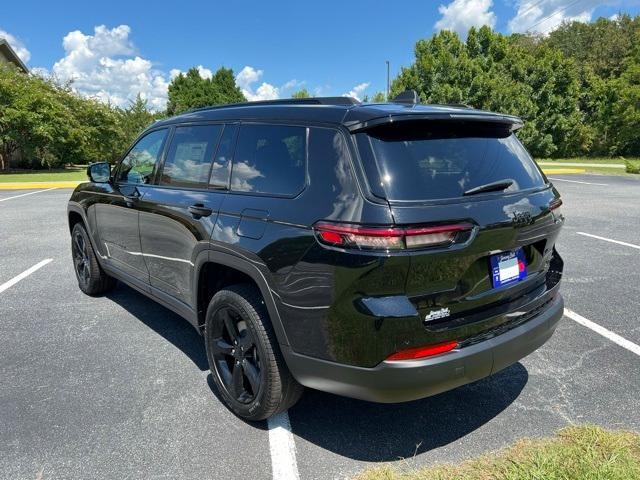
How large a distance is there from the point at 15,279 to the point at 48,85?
2725cm

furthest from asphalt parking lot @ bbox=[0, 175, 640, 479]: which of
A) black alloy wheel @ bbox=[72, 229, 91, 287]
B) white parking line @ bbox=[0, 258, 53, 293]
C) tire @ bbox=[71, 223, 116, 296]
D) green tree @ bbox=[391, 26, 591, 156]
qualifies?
green tree @ bbox=[391, 26, 591, 156]

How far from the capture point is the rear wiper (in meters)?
2.32

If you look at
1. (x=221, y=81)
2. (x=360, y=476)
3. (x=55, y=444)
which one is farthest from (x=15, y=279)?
(x=221, y=81)

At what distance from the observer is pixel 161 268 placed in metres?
3.55

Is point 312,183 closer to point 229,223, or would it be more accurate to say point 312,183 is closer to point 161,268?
point 229,223

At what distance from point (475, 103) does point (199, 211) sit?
96.3 ft

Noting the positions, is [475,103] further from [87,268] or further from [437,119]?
[437,119]

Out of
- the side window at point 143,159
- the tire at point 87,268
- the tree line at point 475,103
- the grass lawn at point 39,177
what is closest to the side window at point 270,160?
the side window at point 143,159

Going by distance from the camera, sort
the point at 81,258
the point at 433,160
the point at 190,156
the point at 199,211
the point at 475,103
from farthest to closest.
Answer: the point at 475,103 < the point at 81,258 < the point at 190,156 < the point at 199,211 < the point at 433,160

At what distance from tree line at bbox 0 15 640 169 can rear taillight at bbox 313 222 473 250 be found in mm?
26081

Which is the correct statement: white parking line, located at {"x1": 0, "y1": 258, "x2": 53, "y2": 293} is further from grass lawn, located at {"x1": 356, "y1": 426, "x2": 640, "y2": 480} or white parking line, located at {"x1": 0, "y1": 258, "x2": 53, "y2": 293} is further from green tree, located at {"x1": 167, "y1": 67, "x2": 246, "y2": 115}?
green tree, located at {"x1": 167, "y1": 67, "x2": 246, "y2": 115}

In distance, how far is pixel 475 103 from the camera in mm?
29109

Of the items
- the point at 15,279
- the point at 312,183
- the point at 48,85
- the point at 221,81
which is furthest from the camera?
the point at 221,81

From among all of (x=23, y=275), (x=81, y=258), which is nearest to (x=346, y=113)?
(x=81, y=258)
